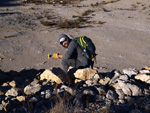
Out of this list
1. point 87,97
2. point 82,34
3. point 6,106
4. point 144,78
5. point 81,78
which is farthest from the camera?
point 82,34

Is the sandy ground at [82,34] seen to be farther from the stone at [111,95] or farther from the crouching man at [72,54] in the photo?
the stone at [111,95]

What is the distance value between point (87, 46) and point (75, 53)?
46cm

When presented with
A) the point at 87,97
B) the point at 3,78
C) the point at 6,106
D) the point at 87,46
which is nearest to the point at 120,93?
the point at 87,97

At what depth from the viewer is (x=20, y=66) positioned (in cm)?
602

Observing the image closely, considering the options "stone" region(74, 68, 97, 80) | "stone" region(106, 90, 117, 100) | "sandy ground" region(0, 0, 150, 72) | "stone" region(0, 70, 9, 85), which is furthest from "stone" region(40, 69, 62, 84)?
"sandy ground" region(0, 0, 150, 72)

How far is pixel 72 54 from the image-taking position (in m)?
3.89

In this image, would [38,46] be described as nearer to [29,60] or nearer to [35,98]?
[29,60]

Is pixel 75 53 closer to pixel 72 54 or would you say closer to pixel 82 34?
pixel 72 54

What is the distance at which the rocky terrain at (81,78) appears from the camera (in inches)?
105

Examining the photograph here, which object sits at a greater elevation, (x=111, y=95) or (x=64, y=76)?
(x=111, y=95)

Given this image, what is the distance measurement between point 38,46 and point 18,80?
3.82 metres

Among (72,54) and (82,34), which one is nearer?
(72,54)

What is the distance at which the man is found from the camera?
373cm

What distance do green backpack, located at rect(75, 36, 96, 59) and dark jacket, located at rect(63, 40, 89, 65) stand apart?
120 millimetres
